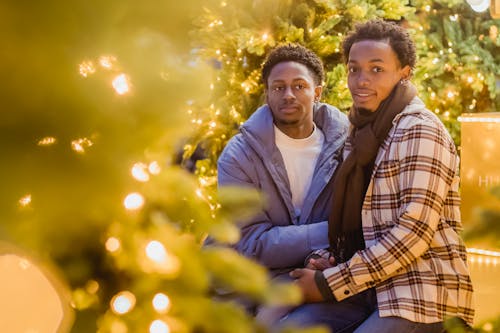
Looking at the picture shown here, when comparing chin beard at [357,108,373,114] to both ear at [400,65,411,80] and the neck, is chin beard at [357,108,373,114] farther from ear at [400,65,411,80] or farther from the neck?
the neck

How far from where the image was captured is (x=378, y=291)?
2412mm

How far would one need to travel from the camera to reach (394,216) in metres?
2.43

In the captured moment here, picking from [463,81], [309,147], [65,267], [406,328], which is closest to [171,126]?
[65,267]

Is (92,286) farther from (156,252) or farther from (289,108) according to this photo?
(289,108)

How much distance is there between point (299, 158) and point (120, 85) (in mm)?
2308

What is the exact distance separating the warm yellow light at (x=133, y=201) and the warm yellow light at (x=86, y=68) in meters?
0.16

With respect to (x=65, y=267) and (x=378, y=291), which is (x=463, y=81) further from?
(x=65, y=267)

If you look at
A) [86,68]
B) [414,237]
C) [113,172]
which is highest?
[86,68]

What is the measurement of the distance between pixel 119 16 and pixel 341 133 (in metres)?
2.44

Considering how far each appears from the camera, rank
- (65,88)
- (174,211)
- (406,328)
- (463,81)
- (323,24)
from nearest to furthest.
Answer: (65,88) → (174,211) → (406,328) → (323,24) → (463,81)

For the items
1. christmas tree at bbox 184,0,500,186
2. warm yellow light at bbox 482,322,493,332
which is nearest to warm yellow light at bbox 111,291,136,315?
warm yellow light at bbox 482,322,493,332

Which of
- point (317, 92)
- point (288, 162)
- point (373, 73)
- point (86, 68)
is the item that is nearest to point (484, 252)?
point (317, 92)

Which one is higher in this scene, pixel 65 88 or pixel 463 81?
pixel 65 88

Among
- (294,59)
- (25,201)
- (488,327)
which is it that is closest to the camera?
(25,201)
